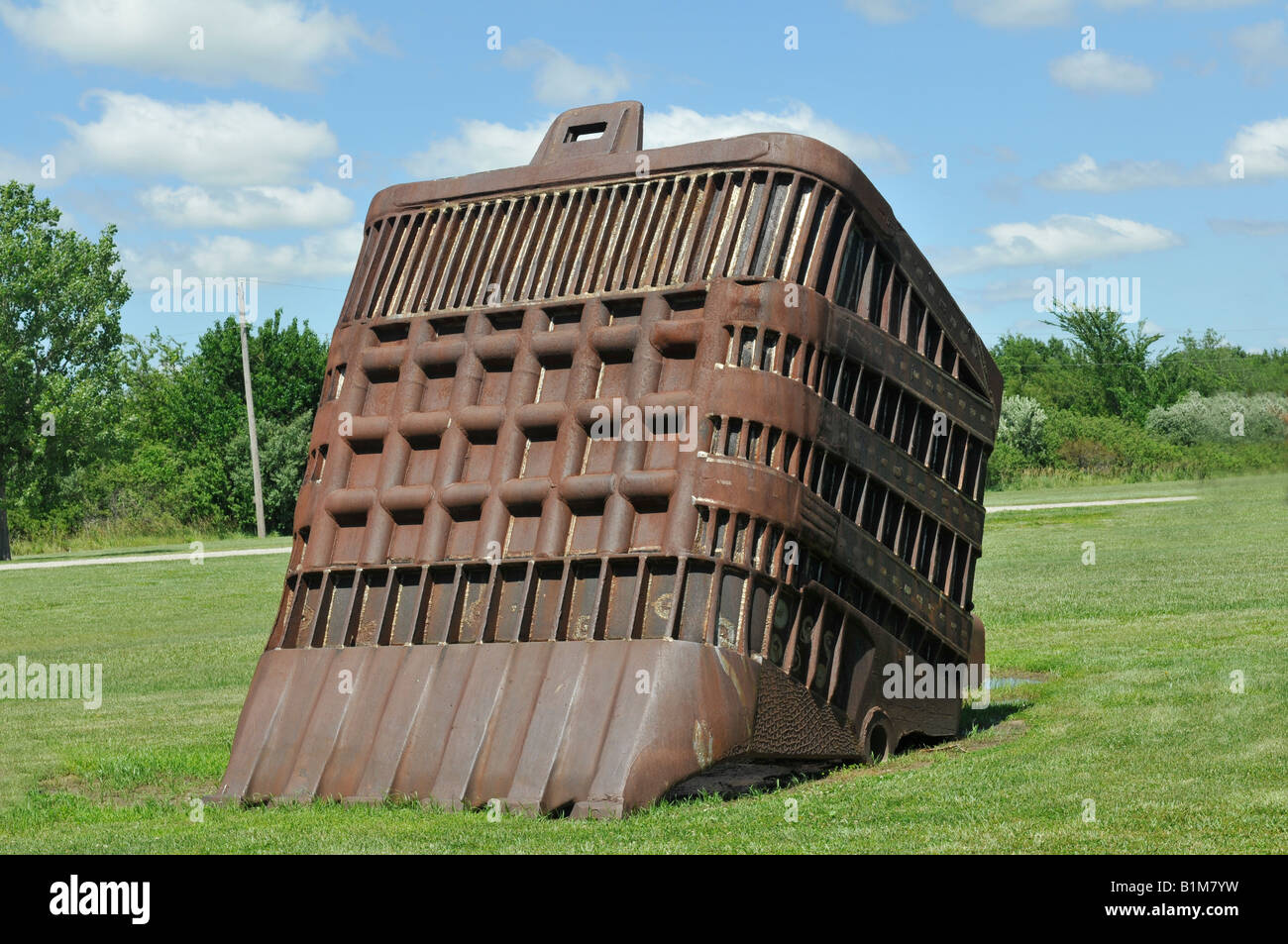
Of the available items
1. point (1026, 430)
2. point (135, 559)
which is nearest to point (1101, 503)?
point (1026, 430)

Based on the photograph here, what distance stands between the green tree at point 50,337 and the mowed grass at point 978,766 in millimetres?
26356

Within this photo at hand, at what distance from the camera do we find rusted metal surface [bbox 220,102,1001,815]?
7.86 m

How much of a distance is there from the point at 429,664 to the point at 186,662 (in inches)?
411

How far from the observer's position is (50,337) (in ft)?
149

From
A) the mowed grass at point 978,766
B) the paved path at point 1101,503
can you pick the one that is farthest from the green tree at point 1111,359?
the mowed grass at point 978,766

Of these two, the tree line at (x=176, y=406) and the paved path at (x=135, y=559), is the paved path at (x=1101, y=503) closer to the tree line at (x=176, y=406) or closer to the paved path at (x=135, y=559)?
the tree line at (x=176, y=406)

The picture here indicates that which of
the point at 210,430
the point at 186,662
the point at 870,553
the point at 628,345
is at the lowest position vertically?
the point at 186,662

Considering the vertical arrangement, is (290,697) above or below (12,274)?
below

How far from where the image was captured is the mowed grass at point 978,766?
651 cm

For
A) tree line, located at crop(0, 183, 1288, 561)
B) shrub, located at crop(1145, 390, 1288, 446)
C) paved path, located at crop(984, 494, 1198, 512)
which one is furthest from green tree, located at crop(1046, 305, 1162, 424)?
shrub, located at crop(1145, 390, 1288, 446)

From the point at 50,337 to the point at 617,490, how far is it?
1641 inches
